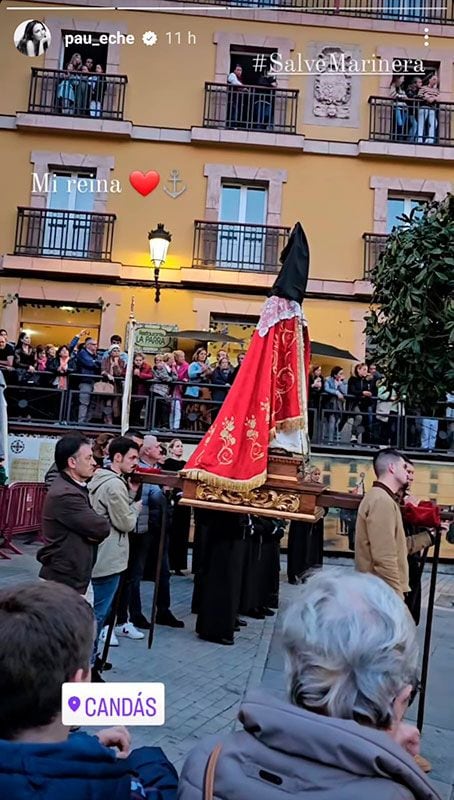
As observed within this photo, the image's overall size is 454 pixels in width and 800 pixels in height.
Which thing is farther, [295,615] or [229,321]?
[229,321]

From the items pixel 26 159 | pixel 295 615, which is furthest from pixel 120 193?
pixel 295 615

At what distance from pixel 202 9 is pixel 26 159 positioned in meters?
6.10

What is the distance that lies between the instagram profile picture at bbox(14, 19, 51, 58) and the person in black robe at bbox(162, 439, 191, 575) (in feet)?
42.5

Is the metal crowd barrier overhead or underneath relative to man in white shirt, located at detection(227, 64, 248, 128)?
underneath

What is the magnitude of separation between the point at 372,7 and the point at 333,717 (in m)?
20.6

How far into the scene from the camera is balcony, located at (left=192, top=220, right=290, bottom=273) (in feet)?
56.3

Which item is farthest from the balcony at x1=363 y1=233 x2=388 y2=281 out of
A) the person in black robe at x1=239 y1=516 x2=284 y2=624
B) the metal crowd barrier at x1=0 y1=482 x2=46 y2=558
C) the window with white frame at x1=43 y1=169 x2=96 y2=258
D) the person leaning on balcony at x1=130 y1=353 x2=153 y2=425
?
the person in black robe at x1=239 y1=516 x2=284 y2=624

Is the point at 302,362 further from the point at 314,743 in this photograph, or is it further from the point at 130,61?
the point at 130,61

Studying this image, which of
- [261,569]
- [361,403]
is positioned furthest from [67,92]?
[261,569]

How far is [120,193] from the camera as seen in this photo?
1736cm

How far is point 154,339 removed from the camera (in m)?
16.9

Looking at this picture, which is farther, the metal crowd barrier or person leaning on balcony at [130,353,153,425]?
person leaning on balcony at [130,353,153,425]

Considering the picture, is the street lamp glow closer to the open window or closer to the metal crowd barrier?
the metal crowd barrier

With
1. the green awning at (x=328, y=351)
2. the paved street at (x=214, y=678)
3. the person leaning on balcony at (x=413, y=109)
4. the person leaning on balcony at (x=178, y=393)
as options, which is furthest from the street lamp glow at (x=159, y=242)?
the paved street at (x=214, y=678)
